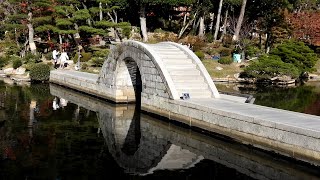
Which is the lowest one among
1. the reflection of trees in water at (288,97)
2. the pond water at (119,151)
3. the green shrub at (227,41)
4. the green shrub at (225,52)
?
the pond water at (119,151)

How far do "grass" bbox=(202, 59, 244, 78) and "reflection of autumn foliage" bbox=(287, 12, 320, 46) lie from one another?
13.7m

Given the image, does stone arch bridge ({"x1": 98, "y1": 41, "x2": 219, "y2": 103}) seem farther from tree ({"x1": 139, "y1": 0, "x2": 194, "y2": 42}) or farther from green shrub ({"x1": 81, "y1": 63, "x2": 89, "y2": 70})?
tree ({"x1": 139, "y1": 0, "x2": 194, "y2": 42})

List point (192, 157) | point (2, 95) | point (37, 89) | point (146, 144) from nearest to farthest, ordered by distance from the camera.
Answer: point (192, 157)
point (146, 144)
point (2, 95)
point (37, 89)

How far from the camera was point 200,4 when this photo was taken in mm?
55719

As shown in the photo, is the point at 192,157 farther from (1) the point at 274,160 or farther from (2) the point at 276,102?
(2) the point at 276,102

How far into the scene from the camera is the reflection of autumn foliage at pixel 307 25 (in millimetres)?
52969

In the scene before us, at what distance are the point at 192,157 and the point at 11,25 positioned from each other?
124 feet

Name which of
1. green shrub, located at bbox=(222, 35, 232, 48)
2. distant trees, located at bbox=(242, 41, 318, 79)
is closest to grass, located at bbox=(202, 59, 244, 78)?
distant trees, located at bbox=(242, 41, 318, 79)

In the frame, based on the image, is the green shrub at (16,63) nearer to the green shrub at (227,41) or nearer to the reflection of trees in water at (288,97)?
the green shrub at (227,41)

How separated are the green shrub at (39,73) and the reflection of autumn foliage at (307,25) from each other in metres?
32.1

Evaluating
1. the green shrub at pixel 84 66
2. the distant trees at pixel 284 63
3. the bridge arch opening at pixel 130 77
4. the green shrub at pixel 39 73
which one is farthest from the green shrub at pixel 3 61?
the distant trees at pixel 284 63

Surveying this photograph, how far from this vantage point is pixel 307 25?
53125mm

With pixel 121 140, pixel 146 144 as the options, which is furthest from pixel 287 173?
pixel 121 140

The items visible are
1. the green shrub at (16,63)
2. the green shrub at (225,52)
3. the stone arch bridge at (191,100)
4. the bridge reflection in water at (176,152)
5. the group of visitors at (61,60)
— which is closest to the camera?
the bridge reflection in water at (176,152)
